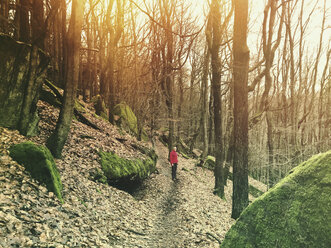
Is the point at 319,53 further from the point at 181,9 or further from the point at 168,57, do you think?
the point at 168,57

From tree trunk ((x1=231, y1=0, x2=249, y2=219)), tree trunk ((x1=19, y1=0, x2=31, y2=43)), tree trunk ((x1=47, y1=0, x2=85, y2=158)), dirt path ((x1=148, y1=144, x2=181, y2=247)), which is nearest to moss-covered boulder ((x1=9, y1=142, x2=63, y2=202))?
tree trunk ((x1=47, y1=0, x2=85, y2=158))

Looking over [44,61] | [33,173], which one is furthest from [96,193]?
[44,61]

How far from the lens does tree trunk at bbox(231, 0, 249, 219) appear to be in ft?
21.2

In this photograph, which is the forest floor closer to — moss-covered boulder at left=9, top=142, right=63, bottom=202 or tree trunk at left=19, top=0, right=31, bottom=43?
moss-covered boulder at left=9, top=142, right=63, bottom=202

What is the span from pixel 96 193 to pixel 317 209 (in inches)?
219

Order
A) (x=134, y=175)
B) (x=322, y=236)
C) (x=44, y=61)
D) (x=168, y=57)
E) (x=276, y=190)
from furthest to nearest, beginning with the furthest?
(x=168, y=57), (x=134, y=175), (x=44, y=61), (x=276, y=190), (x=322, y=236)

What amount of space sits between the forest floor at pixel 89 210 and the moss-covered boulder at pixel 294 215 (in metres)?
2.91

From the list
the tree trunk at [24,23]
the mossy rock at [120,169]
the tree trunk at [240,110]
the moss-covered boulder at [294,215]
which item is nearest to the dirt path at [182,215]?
the mossy rock at [120,169]

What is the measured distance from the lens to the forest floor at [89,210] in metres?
3.55

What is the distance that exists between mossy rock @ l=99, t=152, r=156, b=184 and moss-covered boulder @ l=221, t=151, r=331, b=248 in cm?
583

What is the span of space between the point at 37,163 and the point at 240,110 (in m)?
5.70

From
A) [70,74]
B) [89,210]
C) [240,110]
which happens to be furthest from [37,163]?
[240,110]

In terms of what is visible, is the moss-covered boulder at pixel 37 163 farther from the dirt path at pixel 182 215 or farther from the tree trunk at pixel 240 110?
the tree trunk at pixel 240 110

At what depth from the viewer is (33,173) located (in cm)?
473
